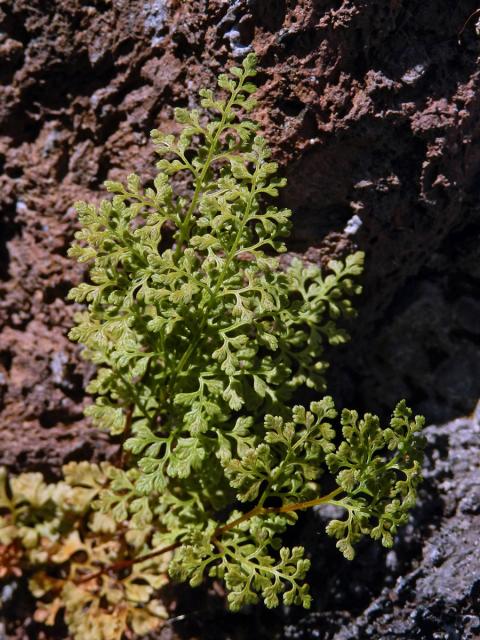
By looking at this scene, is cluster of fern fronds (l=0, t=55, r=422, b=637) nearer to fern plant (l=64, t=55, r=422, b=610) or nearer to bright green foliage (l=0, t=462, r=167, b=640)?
fern plant (l=64, t=55, r=422, b=610)

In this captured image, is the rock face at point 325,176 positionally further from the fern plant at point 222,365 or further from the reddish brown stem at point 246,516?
the reddish brown stem at point 246,516

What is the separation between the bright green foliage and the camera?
130 inches

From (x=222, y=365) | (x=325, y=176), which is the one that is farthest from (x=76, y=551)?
(x=325, y=176)

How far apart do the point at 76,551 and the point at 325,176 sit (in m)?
2.27

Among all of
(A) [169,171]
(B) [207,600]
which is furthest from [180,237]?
(B) [207,600]

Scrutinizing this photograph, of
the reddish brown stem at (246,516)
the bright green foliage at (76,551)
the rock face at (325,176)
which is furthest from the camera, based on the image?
the bright green foliage at (76,551)

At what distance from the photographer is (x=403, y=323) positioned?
3.51 metres

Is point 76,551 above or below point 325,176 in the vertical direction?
below

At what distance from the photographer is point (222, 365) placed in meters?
2.54

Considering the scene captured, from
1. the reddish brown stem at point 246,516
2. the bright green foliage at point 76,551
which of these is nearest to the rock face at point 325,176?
the bright green foliage at point 76,551

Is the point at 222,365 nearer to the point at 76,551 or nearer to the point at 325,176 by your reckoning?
the point at 325,176

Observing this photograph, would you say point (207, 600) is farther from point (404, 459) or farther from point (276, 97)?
point (276, 97)

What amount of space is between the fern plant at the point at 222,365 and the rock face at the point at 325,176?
0.24 m

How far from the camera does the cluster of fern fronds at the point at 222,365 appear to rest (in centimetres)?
250
